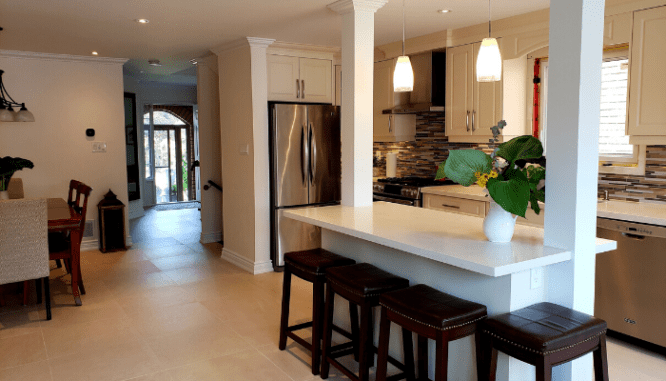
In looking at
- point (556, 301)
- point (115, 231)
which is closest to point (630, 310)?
point (556, 301)

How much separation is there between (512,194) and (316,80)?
3.62 metres

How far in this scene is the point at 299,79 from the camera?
534 centimetres

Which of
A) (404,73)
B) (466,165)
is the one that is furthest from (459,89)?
(466,165)

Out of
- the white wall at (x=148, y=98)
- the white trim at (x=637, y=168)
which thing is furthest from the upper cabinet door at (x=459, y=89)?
the white wall at (x=148, y=98)

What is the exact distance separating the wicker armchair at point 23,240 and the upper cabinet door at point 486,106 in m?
3.58

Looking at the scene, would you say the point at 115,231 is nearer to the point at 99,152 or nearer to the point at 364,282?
the point at 99,152

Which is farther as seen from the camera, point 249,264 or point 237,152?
point 237,152

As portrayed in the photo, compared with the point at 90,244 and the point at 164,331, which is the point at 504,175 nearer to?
the point at 164,331

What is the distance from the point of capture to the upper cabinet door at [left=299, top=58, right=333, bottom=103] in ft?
17.6

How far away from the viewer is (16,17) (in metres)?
4.00

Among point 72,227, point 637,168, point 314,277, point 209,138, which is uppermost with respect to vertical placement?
point 209,138

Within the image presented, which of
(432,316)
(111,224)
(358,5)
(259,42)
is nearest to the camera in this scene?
(432,316)

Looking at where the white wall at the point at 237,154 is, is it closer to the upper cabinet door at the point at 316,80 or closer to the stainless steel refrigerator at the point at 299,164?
the stainless steel refrigerator at the point at 299,164

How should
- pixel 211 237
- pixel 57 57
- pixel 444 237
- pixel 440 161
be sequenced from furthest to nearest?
1. pixel 211 237
2. pixel 57 57
3. pixel 440 161
4. pixel 444 237
